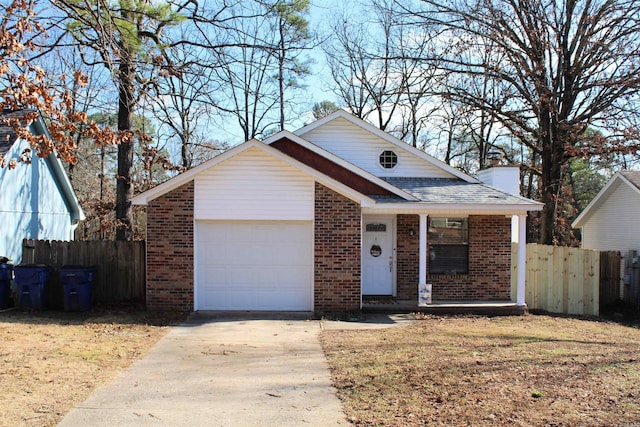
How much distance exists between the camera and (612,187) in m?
19.2

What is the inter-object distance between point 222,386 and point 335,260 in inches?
218

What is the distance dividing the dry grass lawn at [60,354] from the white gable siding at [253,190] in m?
2.62

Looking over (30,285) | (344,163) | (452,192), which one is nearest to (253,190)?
(344,163)

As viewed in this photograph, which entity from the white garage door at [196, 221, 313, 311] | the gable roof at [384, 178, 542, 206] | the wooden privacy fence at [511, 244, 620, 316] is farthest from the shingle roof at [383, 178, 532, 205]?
the white garage door at [196, 221, 313, 311]

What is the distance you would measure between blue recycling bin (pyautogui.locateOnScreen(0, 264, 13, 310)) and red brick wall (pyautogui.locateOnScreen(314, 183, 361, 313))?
701 centimetres

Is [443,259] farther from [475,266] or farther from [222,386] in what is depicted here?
[222,386]

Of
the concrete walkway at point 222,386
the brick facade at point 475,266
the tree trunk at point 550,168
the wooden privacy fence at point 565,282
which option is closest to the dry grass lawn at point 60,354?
the concrete walkway at point 222,386

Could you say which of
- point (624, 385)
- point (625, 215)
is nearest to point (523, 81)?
point (625, 215)

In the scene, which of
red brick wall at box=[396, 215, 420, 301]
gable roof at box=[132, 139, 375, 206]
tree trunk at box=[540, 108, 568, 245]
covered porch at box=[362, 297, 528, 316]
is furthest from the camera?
tree trunk at box=[540, 108, 568, 245]

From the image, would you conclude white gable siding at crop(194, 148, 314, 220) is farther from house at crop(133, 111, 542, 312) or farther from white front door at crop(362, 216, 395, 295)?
white front door at crop(362, 216, 395, 295)

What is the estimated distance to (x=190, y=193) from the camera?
11.4 m

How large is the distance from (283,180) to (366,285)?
3.66m

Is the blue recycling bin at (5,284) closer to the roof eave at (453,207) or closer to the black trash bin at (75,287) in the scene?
the black trash bin at (75,287)

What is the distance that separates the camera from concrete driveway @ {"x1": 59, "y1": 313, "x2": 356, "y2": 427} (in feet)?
17.1
